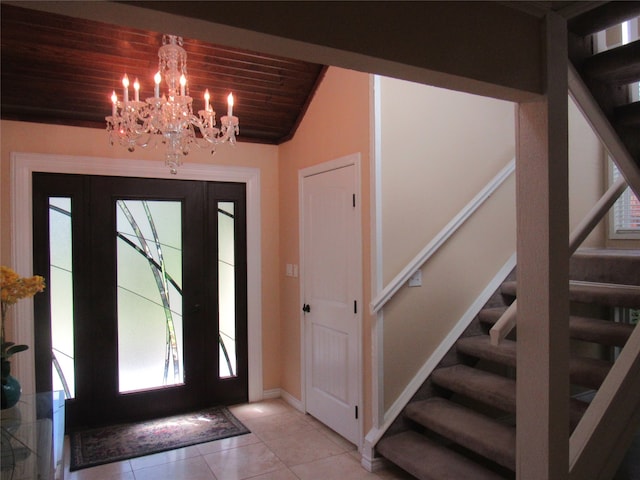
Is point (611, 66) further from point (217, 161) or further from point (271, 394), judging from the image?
point (271, 394)

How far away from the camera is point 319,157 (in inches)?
142

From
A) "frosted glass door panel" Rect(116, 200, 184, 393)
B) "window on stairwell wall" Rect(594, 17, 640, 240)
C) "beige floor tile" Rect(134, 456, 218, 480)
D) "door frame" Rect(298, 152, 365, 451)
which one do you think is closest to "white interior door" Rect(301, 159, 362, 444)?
"door frame" Rect(298, 152, 365, 451)

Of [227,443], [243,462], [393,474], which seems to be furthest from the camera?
[227,443]

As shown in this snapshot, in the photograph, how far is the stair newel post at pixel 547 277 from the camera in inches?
68.3

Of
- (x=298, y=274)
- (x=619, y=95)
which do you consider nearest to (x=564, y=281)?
(x=619, y=95)

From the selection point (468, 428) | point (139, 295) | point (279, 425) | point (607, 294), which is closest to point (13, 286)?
point (139, 295)

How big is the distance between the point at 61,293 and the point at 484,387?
3.04 meters

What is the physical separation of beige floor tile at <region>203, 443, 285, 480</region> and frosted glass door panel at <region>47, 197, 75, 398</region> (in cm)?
129

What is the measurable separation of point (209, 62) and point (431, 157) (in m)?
1.68

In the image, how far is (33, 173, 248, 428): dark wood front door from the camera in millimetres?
3436

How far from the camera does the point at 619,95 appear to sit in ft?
7.60

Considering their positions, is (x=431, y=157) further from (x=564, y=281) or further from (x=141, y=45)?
(x=141, y=45)

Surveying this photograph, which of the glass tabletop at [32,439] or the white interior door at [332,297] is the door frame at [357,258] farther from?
the glass tabletop at [32,439]

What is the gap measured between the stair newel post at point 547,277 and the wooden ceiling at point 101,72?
2097 mm
